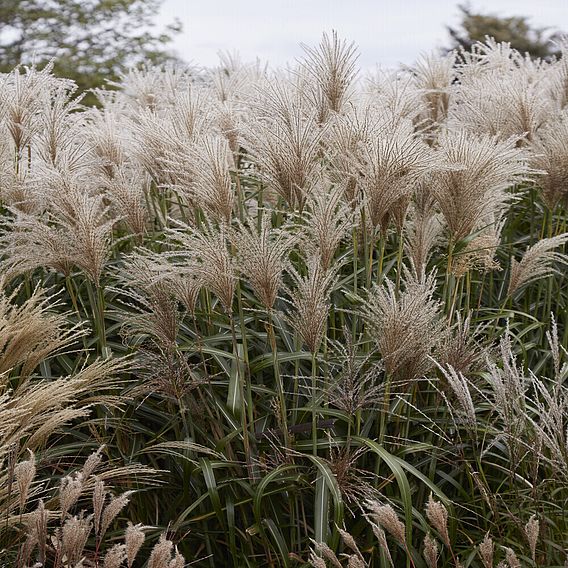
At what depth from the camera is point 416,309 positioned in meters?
2.48

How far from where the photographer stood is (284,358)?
2.94m

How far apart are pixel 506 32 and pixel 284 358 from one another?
28022mm

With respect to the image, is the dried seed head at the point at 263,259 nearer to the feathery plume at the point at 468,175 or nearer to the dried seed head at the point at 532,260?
the feathery plume at the point at 468,175

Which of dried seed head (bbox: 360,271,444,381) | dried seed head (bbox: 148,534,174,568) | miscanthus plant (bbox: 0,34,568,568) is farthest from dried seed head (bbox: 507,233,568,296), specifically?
dried seed head (bbox: 148,534,174,568)

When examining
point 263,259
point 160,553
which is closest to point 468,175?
A: point 263,259

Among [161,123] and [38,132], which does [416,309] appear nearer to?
[161,123]

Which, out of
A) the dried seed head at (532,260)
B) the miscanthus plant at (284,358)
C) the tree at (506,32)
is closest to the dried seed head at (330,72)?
the miscanthus plant at (284,358)

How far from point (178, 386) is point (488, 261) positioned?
1.35 meters

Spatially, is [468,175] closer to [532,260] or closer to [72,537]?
[532,260]

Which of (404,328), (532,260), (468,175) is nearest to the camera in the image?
(404,328)

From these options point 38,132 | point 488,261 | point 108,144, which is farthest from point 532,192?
point 38,132

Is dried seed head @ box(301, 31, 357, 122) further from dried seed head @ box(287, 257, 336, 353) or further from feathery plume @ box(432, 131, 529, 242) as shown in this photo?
dried seed head @ box(287, 257, 336, 353)

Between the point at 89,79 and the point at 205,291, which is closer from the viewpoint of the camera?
the point at 205,291

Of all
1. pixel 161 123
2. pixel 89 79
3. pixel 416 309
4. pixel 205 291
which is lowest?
pixel 89 79
